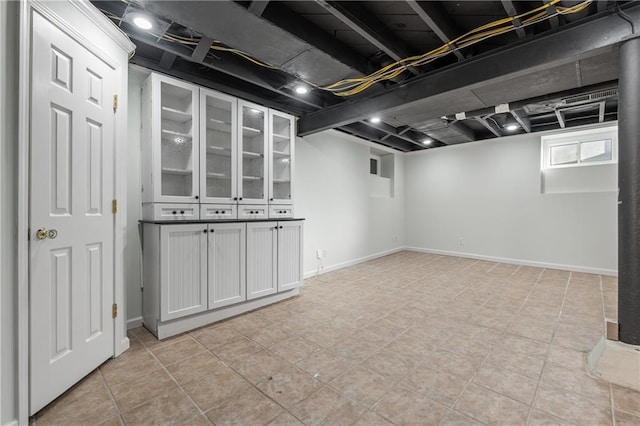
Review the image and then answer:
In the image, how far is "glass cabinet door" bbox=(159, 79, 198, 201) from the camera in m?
2.62

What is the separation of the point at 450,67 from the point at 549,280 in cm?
379

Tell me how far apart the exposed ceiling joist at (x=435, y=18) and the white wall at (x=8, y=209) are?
2.30 meters

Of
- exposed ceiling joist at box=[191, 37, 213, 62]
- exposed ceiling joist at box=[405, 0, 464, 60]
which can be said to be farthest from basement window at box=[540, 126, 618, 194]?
exposed ceiling joist at box=[191, 37, 213, 62]

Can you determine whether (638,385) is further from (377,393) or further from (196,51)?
(196,51)

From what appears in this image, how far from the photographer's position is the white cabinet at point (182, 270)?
2357mm

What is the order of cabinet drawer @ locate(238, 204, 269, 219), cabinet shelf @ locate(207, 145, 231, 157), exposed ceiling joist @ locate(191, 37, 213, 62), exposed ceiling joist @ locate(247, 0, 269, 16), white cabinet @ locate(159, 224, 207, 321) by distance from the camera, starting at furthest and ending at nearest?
cabinet drawer @ locate(238, 204, 269, 219), cabinet shelf @ locate(207, 145, 231, 157), white cabinet @ locate(159, 224, 207, 321), exposed ceiling joist @ locate(191, 37, 213, 62), exposed ceiling joist @ locate(247, 0, 269, 16)

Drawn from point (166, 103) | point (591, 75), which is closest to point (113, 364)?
point (166, 103)

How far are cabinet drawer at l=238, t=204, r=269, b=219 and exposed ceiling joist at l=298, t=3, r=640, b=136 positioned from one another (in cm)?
170

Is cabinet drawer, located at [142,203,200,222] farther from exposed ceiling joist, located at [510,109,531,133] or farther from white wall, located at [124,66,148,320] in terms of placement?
exposed ceiling joist, located at [510,109,531,133]

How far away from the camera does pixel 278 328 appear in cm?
258

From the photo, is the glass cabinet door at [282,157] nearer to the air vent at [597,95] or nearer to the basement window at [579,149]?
the air vent at [597,95]

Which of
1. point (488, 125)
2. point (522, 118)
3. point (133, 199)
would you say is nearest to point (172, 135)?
point (133, 199)

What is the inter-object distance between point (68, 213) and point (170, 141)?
130 centimetres

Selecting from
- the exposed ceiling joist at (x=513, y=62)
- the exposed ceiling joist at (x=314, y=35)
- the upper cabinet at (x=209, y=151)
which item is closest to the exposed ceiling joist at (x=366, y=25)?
the exposed ceiling joist at (x=314, y=35)
